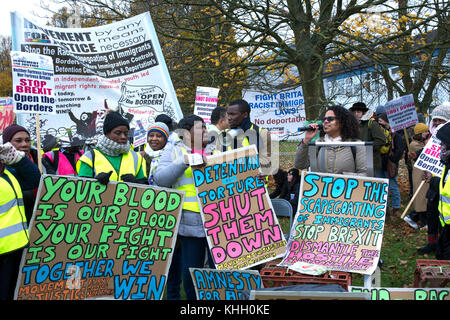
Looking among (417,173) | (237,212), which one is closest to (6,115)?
(237,212)

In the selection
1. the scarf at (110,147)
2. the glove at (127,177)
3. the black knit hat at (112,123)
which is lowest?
the glove at (127,177)

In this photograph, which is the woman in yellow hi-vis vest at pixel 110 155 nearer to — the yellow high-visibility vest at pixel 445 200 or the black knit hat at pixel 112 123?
the black knit hat at pixel 112 123

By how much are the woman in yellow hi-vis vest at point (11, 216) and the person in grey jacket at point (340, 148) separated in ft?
8.91

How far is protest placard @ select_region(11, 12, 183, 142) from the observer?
18.7 feet

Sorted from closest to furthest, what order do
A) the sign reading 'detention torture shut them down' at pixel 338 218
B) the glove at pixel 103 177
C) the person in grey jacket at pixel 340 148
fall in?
the glove at pixel 103 177 → the sign reading 'detention torture shut them down' at pixel 338 218 → the person in grey jacket at pixel 340 148

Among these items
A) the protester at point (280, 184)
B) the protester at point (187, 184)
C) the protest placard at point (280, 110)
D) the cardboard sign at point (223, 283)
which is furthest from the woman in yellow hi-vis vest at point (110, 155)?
the protest placard at point (280, 110)

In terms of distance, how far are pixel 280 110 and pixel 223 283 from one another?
Result: 22.0ft

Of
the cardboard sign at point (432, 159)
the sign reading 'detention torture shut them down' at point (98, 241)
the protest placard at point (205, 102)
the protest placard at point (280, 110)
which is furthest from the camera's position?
the protest placard at point (280, 110)

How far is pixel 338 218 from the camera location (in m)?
4.78

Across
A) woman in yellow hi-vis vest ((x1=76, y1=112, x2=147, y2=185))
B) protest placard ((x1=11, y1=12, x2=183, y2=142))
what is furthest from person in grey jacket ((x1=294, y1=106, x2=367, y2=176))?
protest placard ((x1=11, y1=12, x2=183, y2=142))

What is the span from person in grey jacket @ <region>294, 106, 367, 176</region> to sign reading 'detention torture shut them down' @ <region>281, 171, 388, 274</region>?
0.49 feet

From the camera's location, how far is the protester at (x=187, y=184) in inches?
167

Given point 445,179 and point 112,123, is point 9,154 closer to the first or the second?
point 112,123

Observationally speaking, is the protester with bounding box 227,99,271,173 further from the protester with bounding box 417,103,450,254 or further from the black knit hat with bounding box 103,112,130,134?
the protester with bounding box 417,103,450,254
